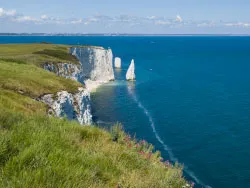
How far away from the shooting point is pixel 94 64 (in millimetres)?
97500

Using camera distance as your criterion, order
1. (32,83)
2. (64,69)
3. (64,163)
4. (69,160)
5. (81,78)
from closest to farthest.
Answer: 1. (64,163)
2. (69,160)
3. (32,83)
4. (64,69)
5. (81,78)

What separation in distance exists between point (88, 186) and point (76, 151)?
2.11m

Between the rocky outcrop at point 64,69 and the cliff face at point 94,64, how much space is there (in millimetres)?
34228

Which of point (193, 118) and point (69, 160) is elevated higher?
point (69, 160)

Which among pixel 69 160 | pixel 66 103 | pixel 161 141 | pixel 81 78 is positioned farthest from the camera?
pixel 81 78

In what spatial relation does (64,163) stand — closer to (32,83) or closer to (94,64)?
(32,83)

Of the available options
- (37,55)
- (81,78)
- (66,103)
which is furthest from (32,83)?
(81,78)

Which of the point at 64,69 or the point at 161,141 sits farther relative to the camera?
the point at 64,69

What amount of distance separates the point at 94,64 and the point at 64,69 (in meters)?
45.1

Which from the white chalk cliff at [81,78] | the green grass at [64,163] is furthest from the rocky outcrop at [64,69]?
the green grass at [64,163]

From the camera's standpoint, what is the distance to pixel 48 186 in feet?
16.7

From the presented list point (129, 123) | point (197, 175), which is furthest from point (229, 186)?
point (129, 123)

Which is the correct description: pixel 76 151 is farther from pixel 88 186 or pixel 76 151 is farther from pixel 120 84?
pixel 120 84

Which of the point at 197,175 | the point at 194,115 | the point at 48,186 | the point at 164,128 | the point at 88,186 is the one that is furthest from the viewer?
the point at 194,115
